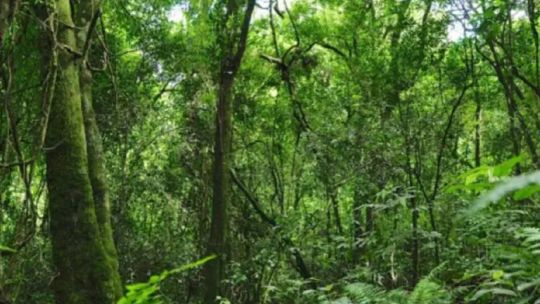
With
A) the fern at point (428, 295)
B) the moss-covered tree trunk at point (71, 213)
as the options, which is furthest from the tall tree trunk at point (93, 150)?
the fern at point (428, 295)

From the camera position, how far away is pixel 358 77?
810 centimetres

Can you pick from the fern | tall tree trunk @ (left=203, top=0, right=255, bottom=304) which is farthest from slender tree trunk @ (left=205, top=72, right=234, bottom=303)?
the fern

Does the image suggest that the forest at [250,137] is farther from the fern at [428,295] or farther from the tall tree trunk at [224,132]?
the fern at [428,295]

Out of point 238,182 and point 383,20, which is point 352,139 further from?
point 383,20

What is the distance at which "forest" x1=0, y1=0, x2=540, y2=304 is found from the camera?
5.80m

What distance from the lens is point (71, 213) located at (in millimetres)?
4652

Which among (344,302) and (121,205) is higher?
(121,205)

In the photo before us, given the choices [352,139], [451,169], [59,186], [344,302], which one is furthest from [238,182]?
[344,302]

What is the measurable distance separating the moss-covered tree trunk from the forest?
0.08 feet

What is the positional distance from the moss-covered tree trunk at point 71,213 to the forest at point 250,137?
23 mm

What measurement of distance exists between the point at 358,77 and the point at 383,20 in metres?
1.99

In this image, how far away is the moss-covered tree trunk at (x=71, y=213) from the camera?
4582mm

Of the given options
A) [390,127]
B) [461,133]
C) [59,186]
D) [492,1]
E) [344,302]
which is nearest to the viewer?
[344,302]

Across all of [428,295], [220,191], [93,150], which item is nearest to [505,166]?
[428,295]
